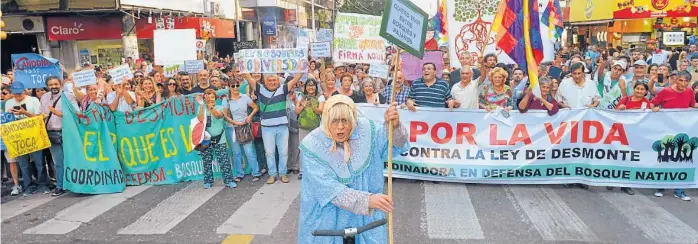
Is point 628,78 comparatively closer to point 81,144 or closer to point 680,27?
point 81,144

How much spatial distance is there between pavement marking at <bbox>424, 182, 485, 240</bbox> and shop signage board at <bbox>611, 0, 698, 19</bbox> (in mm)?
16552

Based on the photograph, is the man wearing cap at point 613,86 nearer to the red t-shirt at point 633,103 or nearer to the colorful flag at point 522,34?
the red t-shirt at point 633,103

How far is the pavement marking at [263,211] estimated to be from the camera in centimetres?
591

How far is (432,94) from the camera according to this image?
305 inches

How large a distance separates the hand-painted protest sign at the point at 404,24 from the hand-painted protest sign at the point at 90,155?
5.45 meters

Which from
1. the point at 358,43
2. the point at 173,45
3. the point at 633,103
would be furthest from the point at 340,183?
the point at 173,45

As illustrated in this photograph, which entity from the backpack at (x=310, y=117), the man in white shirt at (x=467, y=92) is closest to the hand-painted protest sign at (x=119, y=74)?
the backpack at (x=310, y=117)

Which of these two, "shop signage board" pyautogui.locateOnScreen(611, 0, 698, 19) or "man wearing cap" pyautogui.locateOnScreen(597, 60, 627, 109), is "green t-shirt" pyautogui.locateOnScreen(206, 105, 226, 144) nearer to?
"man wearing cap" pyautogui.locateOnScreen(597, 60, 627, 109)

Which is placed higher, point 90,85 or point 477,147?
point 90,85

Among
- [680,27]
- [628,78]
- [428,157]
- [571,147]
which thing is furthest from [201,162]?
[680,27]

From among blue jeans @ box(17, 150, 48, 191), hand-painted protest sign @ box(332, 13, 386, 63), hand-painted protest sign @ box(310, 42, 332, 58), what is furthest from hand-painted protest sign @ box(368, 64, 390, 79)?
blue jeans @ box(17, 150, 48, 191)

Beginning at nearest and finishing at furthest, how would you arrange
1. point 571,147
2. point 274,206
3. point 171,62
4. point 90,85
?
point 274,206
point 571,147
point 90,85
point 171,62

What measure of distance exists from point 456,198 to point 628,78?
4903 mm

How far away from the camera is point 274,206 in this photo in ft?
22.2
